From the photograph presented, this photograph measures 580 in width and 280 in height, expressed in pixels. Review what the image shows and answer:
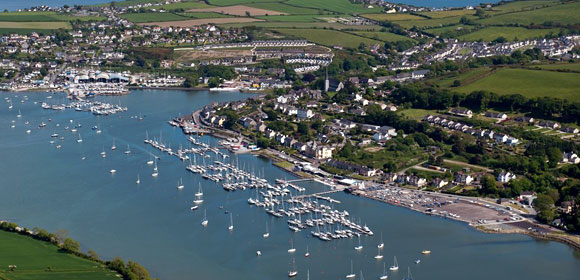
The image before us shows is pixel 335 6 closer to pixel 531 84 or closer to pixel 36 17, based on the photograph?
pixel 36 17

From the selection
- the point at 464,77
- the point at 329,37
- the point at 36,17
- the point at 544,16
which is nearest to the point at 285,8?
the point at 329,37

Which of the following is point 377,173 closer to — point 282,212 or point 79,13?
point 282,212

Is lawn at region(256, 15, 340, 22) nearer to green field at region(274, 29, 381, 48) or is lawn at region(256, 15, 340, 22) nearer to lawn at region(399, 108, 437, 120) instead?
green field at region(274, 29, 381, 48)

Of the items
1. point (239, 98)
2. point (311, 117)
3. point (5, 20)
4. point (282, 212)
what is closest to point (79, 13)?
point (5, 20)

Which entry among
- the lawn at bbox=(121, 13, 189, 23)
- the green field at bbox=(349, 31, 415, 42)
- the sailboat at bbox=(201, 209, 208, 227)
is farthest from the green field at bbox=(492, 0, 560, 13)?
the sailboat at bbox=(201, 209, 208, 227)

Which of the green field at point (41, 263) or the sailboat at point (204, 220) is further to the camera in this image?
the sailboat at point (204, 220)

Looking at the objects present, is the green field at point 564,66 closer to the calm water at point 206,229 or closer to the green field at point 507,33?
the green field at point 507,33

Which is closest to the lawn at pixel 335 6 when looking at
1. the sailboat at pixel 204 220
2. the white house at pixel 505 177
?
the white house at pixel 505 177
